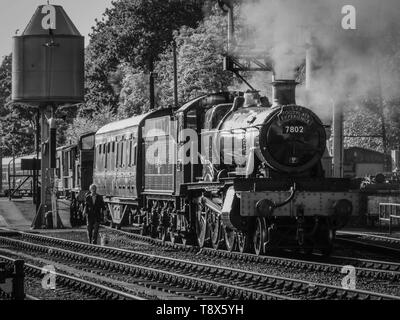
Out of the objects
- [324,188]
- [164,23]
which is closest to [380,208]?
[324,188]

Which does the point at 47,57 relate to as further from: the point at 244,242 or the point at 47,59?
the point at 244,242

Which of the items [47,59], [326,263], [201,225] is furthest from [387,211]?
[47,59]

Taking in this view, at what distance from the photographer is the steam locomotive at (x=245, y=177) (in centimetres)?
2114

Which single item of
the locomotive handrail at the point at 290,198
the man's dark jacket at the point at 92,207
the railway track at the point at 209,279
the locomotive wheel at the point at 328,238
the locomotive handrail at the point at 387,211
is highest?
the locomotive handrail at the point at 290,198

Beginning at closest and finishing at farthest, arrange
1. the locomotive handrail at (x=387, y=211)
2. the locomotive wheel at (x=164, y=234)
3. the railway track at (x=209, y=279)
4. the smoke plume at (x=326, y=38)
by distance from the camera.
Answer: the railway track at (x=209, y=279)
the smoke plume at (x=326, y=38)
the locomotive wheel at (x=164, y=234)
the locomotive handrail at (x=387, y=211)

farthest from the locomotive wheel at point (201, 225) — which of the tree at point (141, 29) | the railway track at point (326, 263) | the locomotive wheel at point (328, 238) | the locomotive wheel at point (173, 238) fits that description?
the tree at point (141, 29)

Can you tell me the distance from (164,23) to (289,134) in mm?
55132

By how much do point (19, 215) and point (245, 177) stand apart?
23.4m

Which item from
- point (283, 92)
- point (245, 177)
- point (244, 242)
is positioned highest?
point (283, 92)

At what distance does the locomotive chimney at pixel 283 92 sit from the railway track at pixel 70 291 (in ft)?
20.1

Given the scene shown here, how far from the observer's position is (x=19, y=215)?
43.7 meters

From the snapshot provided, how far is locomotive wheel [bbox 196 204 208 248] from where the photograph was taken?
955 inches

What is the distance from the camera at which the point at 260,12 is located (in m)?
25.8

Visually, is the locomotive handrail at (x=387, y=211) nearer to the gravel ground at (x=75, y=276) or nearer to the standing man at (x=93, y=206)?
the standing man at (x=93, y=206)
